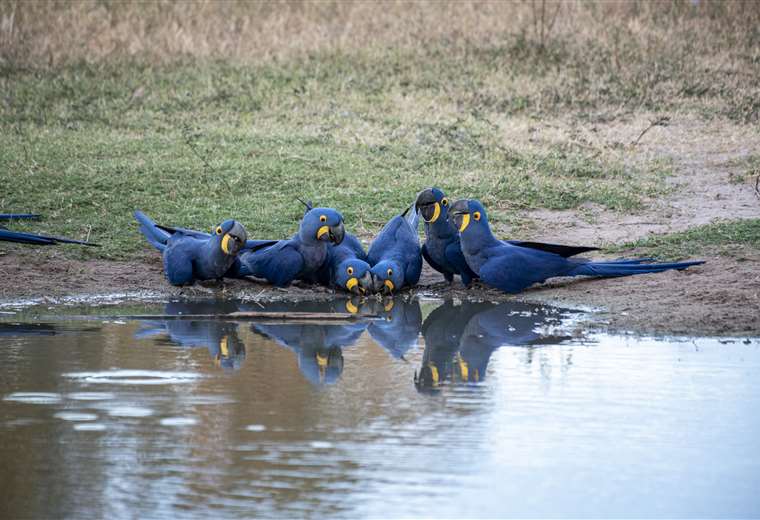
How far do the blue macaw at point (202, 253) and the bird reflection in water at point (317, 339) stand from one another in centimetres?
45

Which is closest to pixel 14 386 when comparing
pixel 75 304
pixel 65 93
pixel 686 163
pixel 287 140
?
pixel 75 304

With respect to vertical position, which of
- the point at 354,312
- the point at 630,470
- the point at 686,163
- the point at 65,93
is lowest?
the point at 630,470

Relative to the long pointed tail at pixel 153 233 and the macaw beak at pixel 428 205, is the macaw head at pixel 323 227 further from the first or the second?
the long pointed tail at pixel 153 233

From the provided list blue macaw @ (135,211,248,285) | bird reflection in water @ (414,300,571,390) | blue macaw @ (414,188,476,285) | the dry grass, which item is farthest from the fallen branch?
the dry grass

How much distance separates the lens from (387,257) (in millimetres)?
7148

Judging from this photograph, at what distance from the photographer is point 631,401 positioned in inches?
185

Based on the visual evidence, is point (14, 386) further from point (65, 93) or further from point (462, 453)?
point (65, 93)

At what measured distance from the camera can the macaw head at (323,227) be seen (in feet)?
22.9

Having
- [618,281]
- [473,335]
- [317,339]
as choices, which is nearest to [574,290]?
[618,281]

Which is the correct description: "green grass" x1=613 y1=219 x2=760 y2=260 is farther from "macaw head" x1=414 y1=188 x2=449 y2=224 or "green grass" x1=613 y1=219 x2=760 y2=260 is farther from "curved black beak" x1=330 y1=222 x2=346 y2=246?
"curved black beak" x1=330 y1=222 x2=346 y2=246

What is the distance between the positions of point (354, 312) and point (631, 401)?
7.45 feet

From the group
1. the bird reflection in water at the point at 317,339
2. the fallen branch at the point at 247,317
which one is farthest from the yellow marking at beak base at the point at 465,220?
the fallen branch at the point at 247,317

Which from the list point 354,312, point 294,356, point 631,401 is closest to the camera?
point 631,401

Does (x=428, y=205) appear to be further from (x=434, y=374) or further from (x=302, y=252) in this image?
(x=434, y=374)
